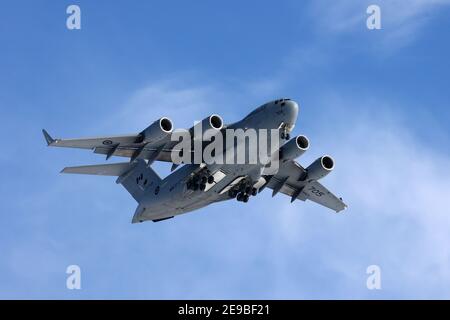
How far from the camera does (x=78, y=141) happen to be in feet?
96.7

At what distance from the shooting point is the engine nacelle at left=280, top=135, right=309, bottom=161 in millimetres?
31109

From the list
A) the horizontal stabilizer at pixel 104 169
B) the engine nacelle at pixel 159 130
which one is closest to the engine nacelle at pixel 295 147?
the engine nacelle at pixel 159 130

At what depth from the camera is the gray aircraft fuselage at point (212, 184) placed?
2900 cm

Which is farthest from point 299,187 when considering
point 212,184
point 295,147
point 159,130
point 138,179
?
point 159,130

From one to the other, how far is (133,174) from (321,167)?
875 centimetres

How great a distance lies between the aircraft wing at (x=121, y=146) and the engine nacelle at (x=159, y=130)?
30.4 inches

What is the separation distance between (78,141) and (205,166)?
5.13 meters

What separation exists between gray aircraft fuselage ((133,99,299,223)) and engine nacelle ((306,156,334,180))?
309 cm

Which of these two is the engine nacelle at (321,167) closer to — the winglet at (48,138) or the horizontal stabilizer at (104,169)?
the horizontal stabilizer at (104,169)

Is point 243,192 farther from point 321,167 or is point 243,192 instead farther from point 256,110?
point 256,110

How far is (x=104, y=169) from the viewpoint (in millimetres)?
34656

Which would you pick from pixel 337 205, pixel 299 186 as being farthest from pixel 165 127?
pixel 337 205
